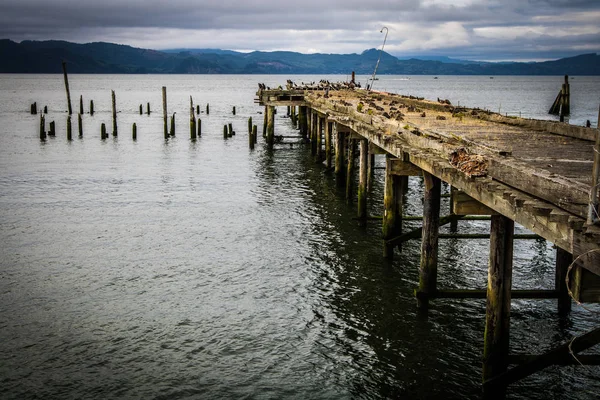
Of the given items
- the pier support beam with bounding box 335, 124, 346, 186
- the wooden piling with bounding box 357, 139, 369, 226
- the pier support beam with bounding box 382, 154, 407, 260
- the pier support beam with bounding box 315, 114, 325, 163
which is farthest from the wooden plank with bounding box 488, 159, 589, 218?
the pier support beam with bounding box 315, 114, 325, 163

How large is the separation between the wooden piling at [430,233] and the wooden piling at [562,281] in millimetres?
2140

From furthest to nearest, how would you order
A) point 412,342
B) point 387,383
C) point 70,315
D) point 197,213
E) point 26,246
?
point 197,213
point 26,246
point 70,315
point 412,342
point 387,383

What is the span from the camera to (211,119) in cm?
5928

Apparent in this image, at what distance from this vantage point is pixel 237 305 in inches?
470

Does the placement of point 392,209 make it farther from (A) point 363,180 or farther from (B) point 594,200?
(B) point 594,200

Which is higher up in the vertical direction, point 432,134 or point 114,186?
point 432,134

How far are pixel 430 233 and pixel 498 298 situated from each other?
289cm

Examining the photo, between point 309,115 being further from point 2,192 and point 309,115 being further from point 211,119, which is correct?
point 211,119

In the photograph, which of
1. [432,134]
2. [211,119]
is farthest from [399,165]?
[211,119]

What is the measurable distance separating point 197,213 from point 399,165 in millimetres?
9206

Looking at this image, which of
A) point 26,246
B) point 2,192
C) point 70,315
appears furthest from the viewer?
point 2,192

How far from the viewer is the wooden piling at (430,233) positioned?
34.5 feet

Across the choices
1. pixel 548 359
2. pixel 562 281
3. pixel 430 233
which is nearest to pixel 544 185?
pixel 548 359

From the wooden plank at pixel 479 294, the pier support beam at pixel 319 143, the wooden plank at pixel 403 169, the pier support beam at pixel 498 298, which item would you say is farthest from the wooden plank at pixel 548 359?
the pier support beam at pixel 319 143
